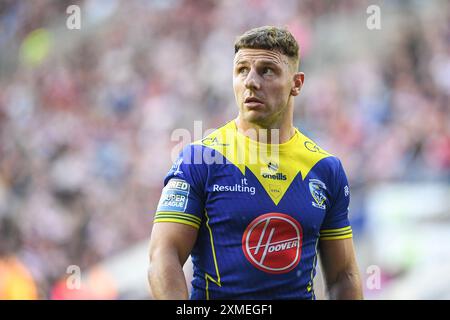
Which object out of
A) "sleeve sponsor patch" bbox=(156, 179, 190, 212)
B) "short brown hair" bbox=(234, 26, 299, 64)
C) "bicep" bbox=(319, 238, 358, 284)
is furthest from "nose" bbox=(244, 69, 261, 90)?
"bicep" bbox=(319, 238, 358, 284)

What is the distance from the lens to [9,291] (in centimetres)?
1121

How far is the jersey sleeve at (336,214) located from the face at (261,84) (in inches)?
17.6

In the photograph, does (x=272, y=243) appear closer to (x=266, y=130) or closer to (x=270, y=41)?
(x=266, y=130)

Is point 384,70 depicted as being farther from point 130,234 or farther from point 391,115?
point 130,234

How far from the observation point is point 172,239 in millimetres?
3314

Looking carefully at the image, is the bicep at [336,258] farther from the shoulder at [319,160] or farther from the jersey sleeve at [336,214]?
the shoulder at [319,160]

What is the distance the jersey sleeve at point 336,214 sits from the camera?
3.71 metres

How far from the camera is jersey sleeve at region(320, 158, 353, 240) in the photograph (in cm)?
371

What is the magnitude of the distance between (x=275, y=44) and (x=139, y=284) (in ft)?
26.2

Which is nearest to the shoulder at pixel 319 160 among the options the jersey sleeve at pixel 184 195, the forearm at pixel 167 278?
the jersey sleeve at pixel 184 195

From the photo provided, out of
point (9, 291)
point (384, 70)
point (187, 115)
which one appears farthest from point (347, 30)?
point (9, 291)

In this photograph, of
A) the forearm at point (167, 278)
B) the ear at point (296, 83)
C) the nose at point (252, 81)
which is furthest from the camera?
the ear at point (296, 83)

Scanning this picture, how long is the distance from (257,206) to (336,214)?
0.50m

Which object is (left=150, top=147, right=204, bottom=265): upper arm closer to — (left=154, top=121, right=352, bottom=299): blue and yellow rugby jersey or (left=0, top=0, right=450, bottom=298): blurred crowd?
(left=154, top=121, right=352, bottom=299): blue and yellow rugby jersey
